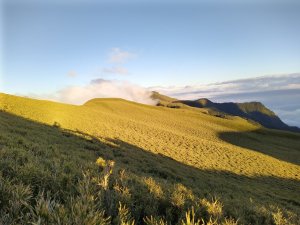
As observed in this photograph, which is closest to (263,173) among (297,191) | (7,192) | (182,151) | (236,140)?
(297,191)

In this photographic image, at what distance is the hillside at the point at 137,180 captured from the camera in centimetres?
450

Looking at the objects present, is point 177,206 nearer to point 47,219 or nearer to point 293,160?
point 47,219

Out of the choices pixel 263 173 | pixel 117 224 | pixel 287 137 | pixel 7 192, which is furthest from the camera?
pixel 287 137

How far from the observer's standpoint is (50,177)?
613 centimetres

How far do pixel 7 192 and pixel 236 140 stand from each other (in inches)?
2920

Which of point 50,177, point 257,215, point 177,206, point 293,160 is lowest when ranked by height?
point 293,160

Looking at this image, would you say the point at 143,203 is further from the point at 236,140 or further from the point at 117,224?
the point at 236,140

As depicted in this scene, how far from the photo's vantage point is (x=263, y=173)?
40094 mm

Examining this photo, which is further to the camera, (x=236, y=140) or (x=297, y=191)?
(x=236, y=140)

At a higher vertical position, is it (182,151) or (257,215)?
(257,215)

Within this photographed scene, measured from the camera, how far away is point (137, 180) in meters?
8.69

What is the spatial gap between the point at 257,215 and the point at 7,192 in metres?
5.78

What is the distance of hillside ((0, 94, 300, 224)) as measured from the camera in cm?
450

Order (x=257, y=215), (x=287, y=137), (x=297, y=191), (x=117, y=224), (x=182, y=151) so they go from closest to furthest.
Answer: (x=117, y=224) < (x=257, y=215) < (x=297, y=191) < (x=182, y=151) < (x=287, y=137)
